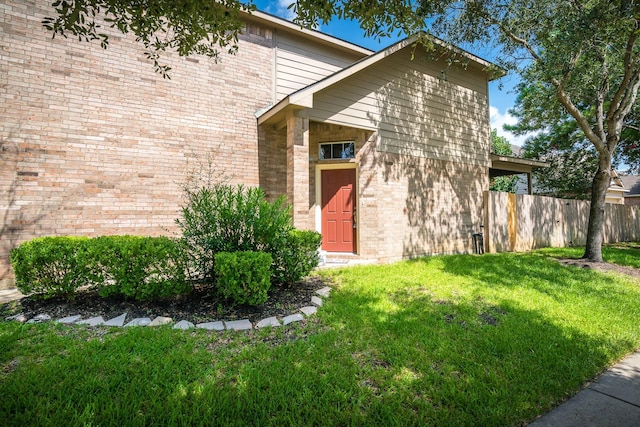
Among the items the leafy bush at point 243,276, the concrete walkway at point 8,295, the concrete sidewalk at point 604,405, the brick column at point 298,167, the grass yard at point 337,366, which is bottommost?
the concrete sidewalk at point 604,405

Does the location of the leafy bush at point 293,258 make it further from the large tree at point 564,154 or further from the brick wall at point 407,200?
the large tree at point 564,154

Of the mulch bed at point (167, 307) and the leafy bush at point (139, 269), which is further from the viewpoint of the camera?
the leafy bush at point (139, 269)

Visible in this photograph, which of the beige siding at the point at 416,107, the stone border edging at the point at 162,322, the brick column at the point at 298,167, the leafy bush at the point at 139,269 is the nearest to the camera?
the stone border edging at the point at 162,322

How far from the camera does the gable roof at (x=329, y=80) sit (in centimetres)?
661

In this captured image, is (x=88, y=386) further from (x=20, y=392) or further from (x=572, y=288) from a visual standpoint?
(x=572, y=288)

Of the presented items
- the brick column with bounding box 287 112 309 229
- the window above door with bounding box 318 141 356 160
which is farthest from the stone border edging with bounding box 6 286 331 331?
the window above door with bounding box 318 141 356 160

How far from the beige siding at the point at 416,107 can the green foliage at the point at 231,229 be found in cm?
331

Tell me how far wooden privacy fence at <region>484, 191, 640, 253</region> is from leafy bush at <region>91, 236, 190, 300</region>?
940 cm

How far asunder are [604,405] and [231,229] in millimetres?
4584

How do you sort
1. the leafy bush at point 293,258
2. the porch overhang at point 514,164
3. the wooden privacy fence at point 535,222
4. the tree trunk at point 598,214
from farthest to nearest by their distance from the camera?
the porch overhang at point 514,164
the wooden privacy fence at point 535,222
the tree trunk at point 598,214
the leafy bush at point 293,258

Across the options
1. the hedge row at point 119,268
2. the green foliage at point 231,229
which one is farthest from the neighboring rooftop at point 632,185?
the hedge row at point 119,268

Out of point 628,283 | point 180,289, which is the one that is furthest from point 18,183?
point 628,283

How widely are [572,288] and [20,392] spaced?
7.75m

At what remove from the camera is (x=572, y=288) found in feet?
18.6
